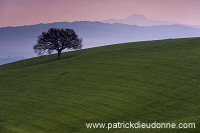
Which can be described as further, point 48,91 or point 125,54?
point 125,54

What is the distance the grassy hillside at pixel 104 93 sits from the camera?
24.3m

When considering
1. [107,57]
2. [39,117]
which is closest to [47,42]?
[107,57]

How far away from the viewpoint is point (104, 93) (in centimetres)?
3080

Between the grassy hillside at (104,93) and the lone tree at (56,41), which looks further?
the lone tree at (56,41)

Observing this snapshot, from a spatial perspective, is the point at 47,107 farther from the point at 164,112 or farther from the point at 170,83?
the point at 170,83

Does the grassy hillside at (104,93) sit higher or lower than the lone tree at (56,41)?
lower

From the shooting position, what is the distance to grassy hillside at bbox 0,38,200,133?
2431cm

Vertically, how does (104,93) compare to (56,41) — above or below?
below

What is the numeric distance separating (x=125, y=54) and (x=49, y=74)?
15.0 m

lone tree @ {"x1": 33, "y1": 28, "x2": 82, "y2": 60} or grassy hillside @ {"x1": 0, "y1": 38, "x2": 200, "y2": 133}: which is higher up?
lone tree @ {"x1": 33, "y1": 28, "x2": 82, "y2": 60}

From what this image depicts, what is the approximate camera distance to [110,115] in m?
25.1

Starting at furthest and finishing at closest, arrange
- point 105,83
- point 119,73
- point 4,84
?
point 4,84 → point 119,73 → point 105,83

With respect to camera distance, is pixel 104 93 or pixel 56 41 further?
pixel 56 41

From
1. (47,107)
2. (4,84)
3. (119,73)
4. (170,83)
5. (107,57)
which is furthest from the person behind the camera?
(107,57)
